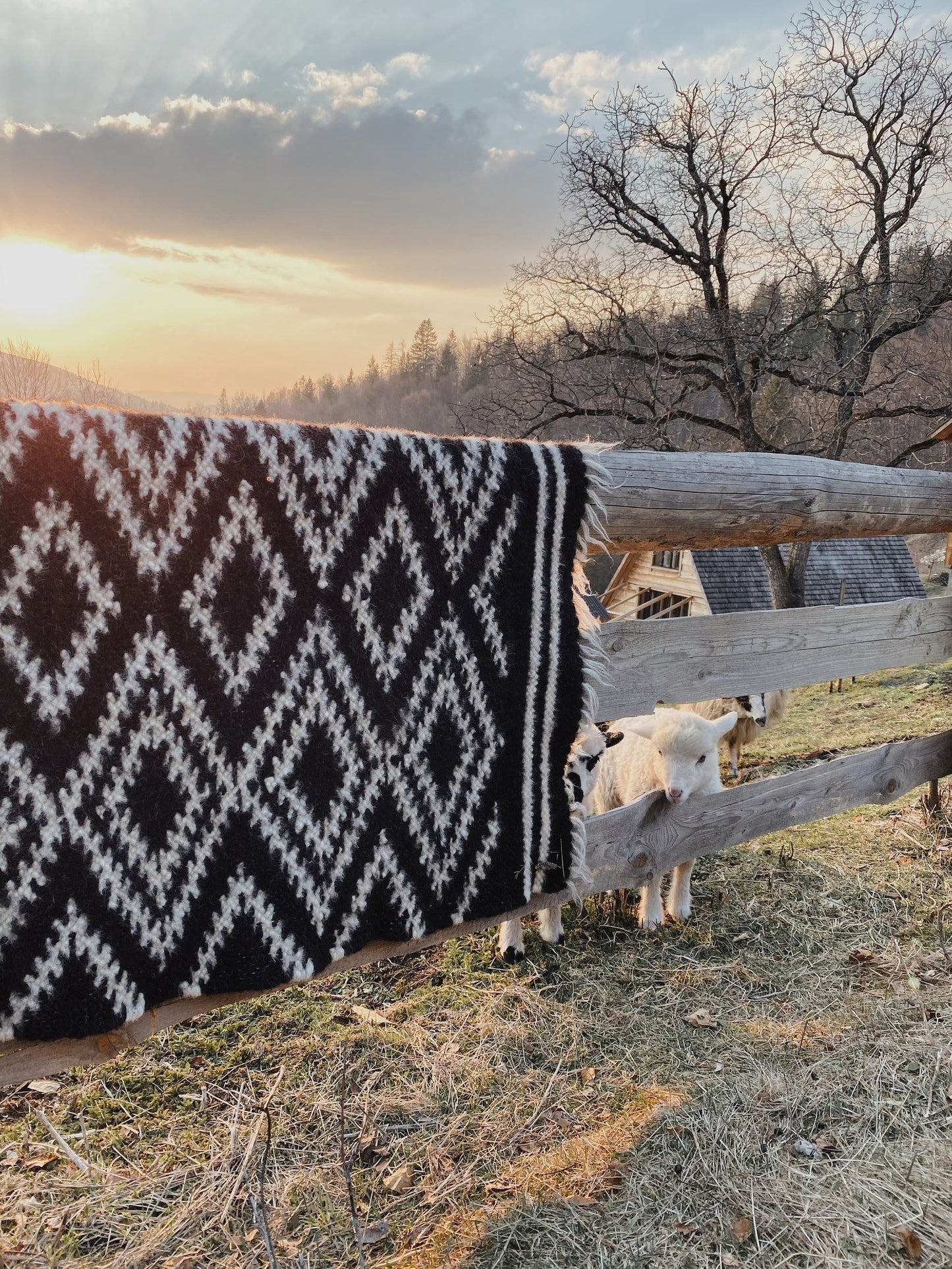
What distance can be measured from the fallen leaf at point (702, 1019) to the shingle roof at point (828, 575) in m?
20.7

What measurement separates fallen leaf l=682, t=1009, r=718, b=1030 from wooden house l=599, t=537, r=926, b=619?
19.9 m

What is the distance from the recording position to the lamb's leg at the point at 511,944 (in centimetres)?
383

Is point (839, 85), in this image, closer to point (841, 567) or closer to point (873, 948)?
point (841, 567)

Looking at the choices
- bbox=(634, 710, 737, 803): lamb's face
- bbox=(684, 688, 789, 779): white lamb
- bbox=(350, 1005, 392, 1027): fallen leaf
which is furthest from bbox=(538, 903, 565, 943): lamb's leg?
bbox=(684, 688, 789, 779): white lamb

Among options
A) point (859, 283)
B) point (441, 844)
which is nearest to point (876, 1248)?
point (441, 844)

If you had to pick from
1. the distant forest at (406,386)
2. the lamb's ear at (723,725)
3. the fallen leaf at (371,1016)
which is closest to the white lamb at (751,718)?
the lamb's ear at (723,725)

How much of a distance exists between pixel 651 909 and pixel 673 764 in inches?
31.6

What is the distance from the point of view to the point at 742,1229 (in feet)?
6.64

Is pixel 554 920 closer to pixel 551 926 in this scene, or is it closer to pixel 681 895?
pixel 551 926

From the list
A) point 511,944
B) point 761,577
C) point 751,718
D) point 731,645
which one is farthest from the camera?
point 761,577

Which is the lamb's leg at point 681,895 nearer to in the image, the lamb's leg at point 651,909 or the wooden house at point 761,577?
the lamb's leg at point 651,909

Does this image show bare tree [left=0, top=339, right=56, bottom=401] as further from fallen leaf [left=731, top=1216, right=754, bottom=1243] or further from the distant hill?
fallen leaf [left=731, top=1216, right=754, bottom=1243]

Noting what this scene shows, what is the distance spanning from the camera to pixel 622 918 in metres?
4.31

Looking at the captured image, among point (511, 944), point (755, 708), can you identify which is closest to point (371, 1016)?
point (511, 944)
